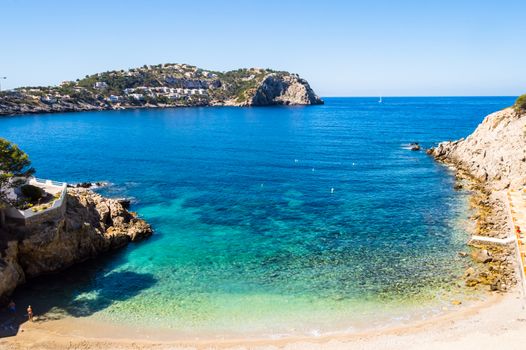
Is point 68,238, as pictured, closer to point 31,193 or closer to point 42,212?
point 42,212

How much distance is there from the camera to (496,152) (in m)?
67.1

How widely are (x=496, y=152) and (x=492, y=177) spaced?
581 cm

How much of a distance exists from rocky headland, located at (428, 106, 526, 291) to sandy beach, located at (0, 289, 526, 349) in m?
5.82

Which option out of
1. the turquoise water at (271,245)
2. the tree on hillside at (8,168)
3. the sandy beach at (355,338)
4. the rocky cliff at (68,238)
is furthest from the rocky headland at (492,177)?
the tree on hillside at (8,168)

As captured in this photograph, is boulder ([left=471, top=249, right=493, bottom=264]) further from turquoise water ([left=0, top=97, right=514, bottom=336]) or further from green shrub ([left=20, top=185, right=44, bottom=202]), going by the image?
green shrub ([left=20, top=185, right=44, bottom=202])

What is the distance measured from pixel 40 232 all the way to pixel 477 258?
40.8m

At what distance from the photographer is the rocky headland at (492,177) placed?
3628 centimetres

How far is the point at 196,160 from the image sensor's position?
88562mm

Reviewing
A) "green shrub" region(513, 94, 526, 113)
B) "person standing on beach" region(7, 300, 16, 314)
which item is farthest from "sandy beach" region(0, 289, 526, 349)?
"green shrub" region(513, 94, 526, 113)

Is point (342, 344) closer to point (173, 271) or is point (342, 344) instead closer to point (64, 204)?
point (173, 271)

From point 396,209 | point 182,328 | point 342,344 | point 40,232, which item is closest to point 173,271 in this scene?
point 182,328

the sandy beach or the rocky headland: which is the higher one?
the rocky headland

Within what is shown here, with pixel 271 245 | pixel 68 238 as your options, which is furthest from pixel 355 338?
pixel 68 238

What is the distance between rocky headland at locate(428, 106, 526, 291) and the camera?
3628 centimetres
